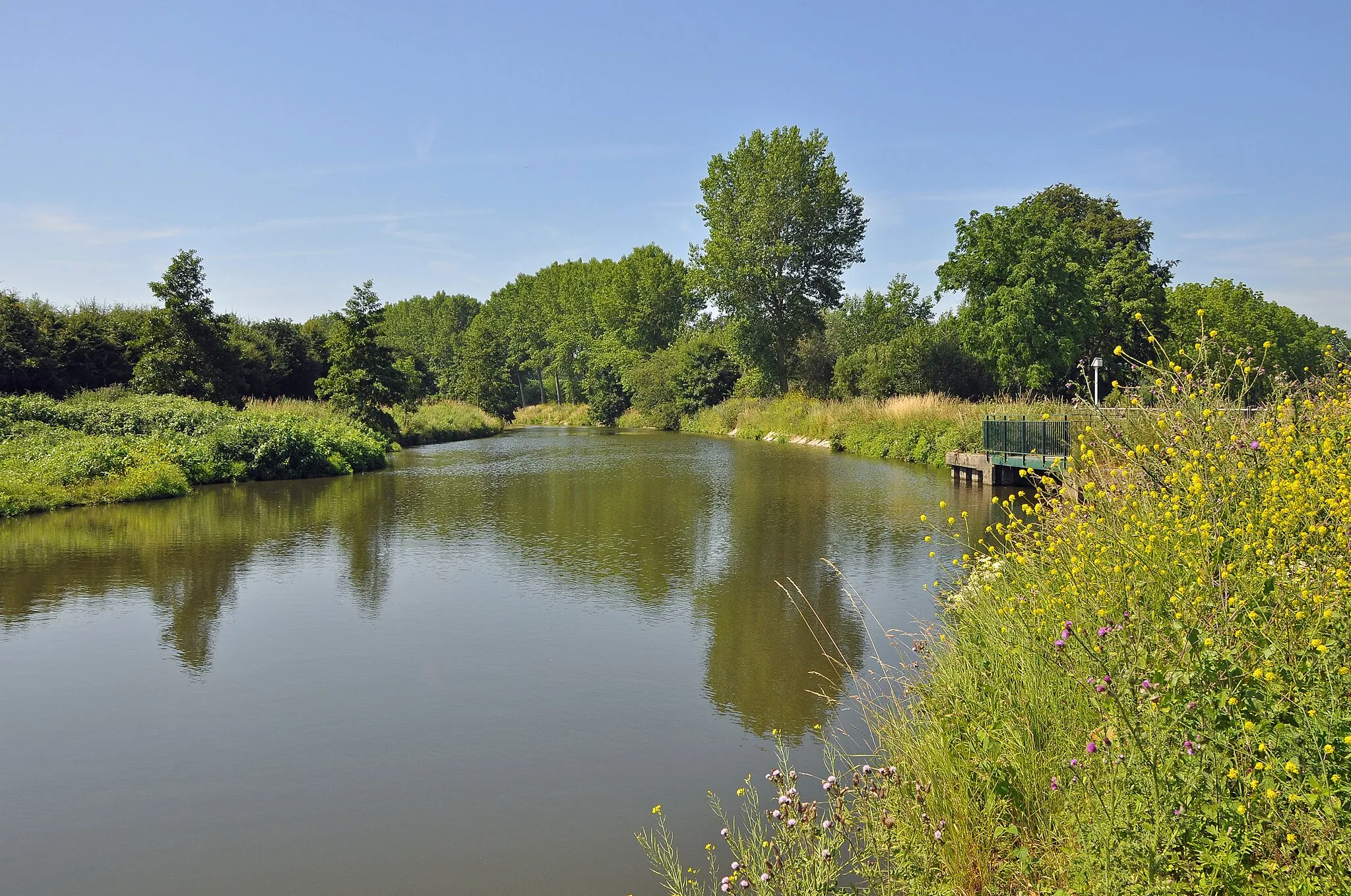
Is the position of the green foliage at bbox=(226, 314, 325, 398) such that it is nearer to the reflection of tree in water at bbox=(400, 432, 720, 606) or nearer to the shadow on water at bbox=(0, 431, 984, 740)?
the reflection of tree in water at bbox=(400, 432, 720, 606)

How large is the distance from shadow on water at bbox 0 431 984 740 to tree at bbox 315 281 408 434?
1057 cm

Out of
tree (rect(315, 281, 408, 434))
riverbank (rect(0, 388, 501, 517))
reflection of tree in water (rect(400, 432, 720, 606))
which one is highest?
tree (rect(315, 281, 408, 434))

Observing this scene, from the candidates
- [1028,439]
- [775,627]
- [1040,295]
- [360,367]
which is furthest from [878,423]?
[775,627]

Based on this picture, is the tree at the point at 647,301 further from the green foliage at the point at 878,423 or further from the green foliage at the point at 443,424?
the green foliage at the point at 878,423

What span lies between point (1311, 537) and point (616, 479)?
19.4m

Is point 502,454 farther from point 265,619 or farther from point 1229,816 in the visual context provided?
point 1229,816

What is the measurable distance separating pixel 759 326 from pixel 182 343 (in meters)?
26.8

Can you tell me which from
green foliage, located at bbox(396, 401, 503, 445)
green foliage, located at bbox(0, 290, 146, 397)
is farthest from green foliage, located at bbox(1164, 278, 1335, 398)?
green foliage, located at bbox(0, 290, 146, 397)

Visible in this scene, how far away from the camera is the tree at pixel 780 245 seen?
46719mm

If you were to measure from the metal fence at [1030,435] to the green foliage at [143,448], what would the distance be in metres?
17.1

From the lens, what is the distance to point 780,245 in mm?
45750

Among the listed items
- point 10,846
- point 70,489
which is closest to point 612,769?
point 10,846

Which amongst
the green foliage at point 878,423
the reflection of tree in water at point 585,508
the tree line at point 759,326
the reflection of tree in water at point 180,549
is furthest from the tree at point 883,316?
the reflection of tree in water at point 180,549

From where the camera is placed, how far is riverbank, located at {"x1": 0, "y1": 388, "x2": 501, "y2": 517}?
57.8 feet
